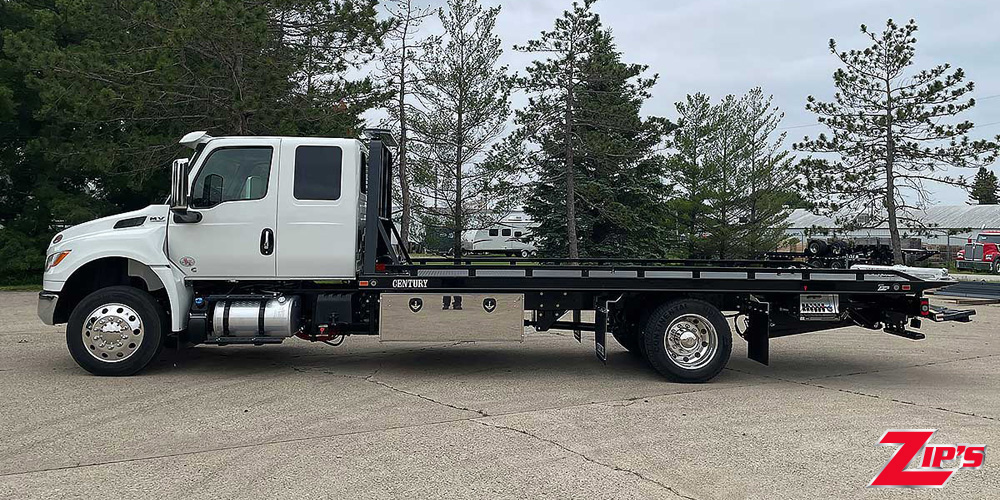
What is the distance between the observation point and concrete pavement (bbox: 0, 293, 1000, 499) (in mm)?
4812

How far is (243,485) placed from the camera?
473 cm

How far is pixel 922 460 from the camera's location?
5422mm

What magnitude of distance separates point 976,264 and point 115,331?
139ft

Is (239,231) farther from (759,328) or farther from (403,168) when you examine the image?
(403,168)

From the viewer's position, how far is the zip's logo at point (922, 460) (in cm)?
493

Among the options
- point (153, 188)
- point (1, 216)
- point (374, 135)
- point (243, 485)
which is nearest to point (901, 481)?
point (243, 485)

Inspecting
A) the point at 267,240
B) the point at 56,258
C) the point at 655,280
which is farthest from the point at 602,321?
the point at 56,258

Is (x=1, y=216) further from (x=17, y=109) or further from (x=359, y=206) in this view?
(x=359, y=206)

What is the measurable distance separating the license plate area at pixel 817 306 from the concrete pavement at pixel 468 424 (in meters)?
0.76

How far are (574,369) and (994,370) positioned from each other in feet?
17.0

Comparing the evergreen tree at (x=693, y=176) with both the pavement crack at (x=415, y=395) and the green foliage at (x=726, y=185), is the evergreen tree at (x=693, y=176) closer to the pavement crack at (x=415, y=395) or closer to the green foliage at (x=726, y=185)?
the green foliage at (x=726, y=185)

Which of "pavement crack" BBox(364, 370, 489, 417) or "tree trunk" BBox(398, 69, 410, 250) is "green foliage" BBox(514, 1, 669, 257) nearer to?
"tree trunk" BBox(398, 69, 410, 250)

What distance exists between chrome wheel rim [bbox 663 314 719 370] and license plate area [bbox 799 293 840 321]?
108 centimetres

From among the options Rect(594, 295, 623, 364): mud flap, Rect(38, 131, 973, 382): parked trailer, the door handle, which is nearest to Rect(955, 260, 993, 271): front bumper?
Rect(38, 131, 973, 382): parked trailer
